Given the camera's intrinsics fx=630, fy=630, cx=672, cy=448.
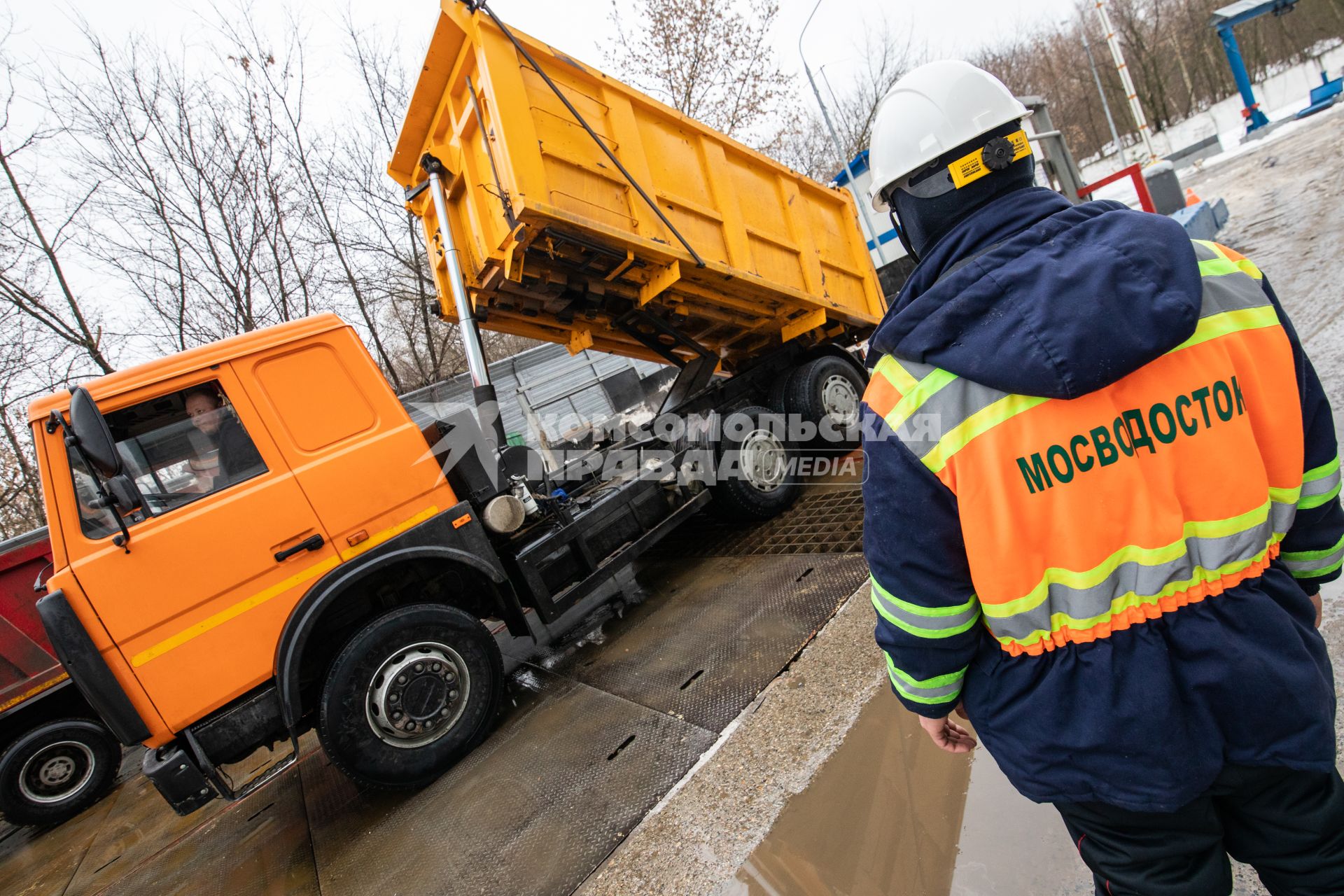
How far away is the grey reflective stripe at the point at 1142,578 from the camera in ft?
3.16

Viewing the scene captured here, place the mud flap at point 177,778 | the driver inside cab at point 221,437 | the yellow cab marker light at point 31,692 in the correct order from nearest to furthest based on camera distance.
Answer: the mud flap at point 177,778
the driver inside cab at point 221,437
the yellow cab marker light at point 31,692

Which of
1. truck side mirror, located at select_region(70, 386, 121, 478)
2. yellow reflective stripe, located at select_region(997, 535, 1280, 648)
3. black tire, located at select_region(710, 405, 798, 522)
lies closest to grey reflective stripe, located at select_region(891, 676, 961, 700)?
yellow reflective stripe, located at select_region(997, 535, 1280, 648)

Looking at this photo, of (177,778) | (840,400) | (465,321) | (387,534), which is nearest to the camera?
(177,778)

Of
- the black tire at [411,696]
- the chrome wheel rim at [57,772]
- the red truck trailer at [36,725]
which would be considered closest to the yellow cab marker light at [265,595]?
the black tire at [411,696]

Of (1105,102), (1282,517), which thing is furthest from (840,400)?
(1105,102)

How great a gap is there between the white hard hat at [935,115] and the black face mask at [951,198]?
2cm

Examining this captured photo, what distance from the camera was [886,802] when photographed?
6.63 ft

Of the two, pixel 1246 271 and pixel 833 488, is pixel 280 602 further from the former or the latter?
pixel 833 488

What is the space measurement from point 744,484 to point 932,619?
3.72 meters

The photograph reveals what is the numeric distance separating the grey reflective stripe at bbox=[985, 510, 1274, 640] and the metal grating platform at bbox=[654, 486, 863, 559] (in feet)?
9.37

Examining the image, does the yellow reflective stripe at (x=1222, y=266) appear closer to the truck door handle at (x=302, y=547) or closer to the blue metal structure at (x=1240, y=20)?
the truck door handle at (x=302, y=547)

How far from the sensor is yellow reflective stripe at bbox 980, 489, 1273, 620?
37.6 inches

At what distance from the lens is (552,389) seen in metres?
15.1

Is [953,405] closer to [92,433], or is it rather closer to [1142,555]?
[1142,555]
